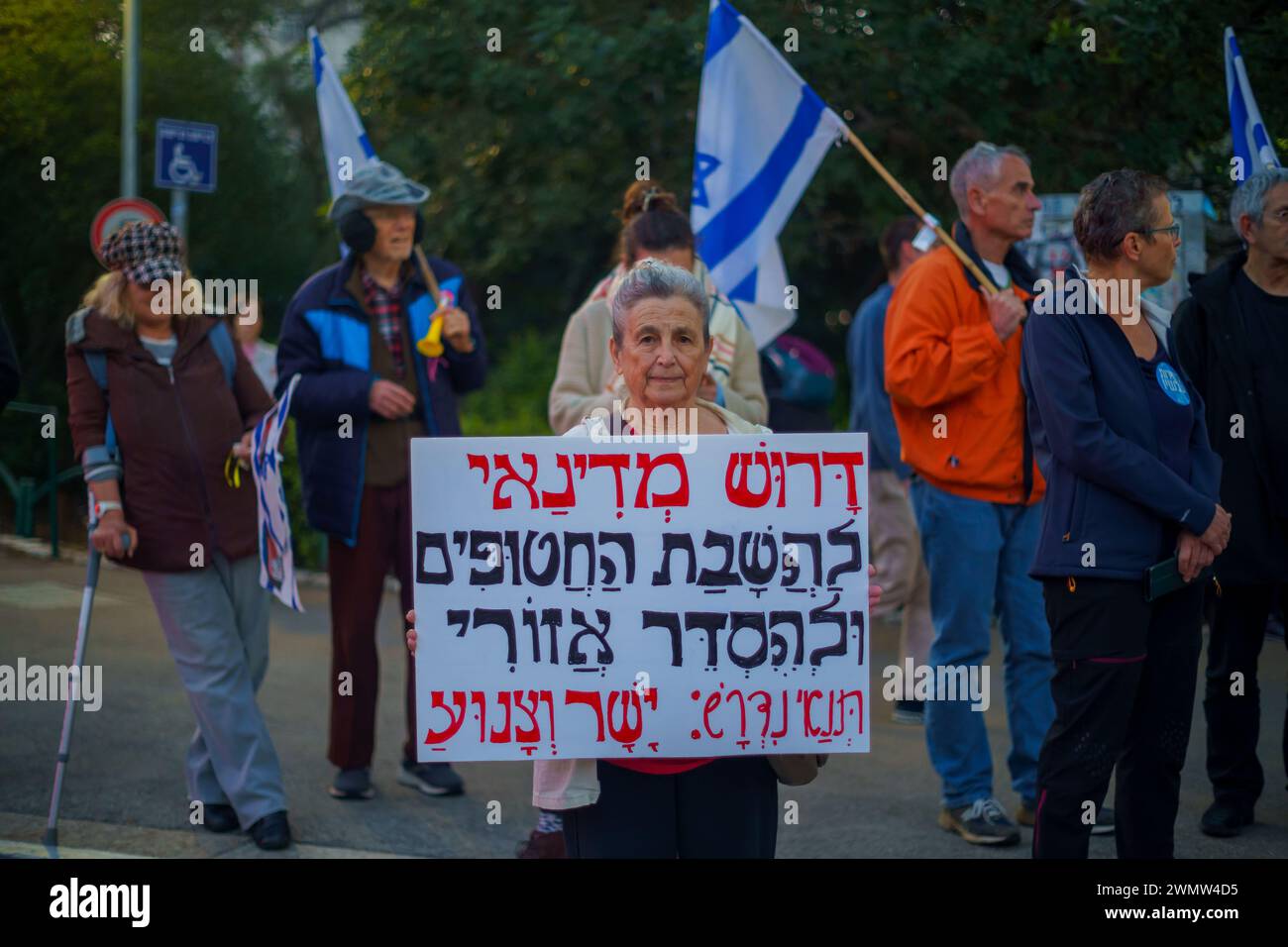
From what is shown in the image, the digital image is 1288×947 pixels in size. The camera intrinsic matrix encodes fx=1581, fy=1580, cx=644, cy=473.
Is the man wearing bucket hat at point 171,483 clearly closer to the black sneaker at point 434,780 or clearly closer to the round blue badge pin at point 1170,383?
the black sneaker at point 434,780

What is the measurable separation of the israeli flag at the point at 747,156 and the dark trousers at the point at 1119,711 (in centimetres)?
257

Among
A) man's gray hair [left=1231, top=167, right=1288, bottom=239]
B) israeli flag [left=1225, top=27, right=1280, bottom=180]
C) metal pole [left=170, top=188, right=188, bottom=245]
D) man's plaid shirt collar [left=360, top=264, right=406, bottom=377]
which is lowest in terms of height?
man's plaid shirt collar [left=360, top=264, right=406, bottom=377]

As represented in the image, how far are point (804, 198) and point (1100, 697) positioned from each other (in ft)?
21.8

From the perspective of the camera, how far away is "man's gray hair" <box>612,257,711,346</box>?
3600 millimetres

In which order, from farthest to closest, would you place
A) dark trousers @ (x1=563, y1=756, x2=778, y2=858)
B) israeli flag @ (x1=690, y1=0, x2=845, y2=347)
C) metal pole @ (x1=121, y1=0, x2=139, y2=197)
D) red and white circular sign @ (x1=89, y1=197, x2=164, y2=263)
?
metal pole @ (x1=121, y1=0, x2=139, y2=197), red and white circular sign @ (x1=89, y1=197, x2=164, y2=263), israeli flag @ (x1=690, y1=0, x2=845, y2=347), dark trousers @ (x1=563, y1=756, x2=778, y2=858)

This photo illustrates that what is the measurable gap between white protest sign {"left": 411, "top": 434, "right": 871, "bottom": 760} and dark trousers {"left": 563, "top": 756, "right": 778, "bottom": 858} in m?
0.13

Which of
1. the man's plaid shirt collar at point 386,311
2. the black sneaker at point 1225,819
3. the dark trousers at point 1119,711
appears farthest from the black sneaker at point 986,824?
the man's plaid shirt collar at point 386,311

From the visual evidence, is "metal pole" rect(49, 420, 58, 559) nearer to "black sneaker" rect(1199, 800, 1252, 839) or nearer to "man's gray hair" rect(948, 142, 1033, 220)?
"man's gray hair" rect(948, 142, 1033, 220)

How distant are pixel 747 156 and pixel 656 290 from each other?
3.15 metres

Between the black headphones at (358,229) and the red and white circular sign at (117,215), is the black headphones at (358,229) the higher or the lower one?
the lower one

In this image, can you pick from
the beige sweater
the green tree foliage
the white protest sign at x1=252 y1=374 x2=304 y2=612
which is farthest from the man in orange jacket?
the green tree foliage

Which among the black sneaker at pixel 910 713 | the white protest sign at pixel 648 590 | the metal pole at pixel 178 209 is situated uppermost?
the metal pole at pixel 178 209

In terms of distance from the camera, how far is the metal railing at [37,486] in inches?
290
